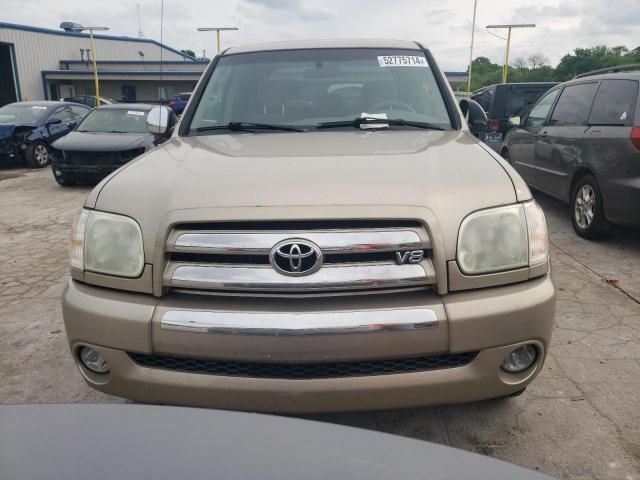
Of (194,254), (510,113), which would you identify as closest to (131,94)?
(510,113)

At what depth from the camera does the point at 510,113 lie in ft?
33.1

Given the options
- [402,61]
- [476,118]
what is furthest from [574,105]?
[402,61]

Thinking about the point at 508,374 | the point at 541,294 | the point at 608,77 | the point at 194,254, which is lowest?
the point at 508,374

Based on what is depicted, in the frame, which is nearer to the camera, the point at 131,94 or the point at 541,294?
the point at 541,294

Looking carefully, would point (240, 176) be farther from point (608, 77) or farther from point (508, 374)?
point (608, 77)

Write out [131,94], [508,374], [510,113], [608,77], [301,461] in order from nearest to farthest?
[301,461] → [508,374] → [608,77] → [510,113] → [131,94]

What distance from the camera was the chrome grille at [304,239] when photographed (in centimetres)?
191

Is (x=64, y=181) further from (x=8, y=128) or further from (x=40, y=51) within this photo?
(x=40, y=51)

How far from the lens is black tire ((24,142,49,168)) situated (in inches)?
458

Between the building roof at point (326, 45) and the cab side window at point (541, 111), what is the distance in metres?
3.60

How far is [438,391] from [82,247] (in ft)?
4.87

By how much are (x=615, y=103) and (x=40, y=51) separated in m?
36.0

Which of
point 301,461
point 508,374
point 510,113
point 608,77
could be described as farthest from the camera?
point 510,113

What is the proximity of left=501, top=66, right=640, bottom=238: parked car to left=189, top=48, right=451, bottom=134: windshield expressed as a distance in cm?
249
